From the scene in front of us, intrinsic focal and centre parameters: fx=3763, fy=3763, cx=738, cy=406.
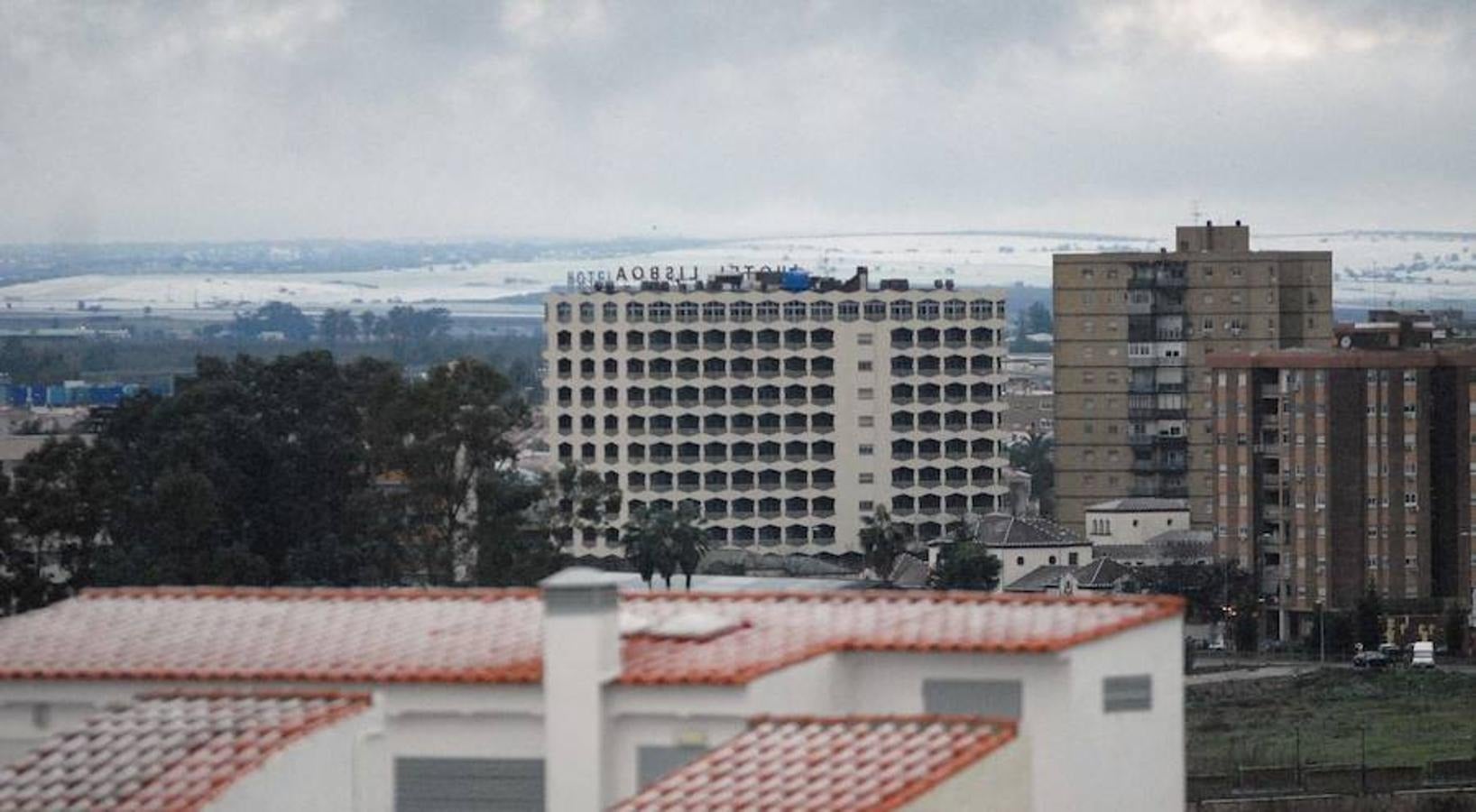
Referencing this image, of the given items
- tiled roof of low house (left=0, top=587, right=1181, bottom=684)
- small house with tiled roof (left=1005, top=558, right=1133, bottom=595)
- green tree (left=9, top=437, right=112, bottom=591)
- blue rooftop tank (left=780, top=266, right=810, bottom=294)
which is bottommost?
small house with tiled roof (left=1005, top=558, right=1133, bottom=595)

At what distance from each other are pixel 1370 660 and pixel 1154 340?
2038 inches

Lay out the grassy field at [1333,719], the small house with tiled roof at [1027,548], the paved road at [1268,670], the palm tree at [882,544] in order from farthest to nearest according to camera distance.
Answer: the palm tree at [882,544] → the small house with tiled roof at [1027,548] → the paved road at [1268,670] → the grassy field at [1333,719]

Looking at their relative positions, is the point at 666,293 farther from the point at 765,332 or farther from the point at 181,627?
the point at 181,627

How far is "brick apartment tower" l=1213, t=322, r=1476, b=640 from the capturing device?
101875 millimetres

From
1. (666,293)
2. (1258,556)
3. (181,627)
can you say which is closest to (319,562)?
(1258,556)

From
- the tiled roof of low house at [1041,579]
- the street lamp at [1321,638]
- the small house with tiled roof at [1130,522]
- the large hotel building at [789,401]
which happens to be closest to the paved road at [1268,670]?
the street lamp at [1321,638]

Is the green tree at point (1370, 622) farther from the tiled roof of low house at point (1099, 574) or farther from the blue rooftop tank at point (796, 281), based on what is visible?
the blue rooftop tank at point (796, 281)

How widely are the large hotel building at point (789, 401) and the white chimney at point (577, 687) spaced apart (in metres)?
108

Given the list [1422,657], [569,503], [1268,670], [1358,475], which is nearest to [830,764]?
[569,503]

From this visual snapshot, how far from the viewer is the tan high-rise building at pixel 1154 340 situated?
13862 cm

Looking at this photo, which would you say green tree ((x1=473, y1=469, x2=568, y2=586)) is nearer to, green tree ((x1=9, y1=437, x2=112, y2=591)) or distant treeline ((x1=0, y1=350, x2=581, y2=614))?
distant treeline ((x1=0, y1=350, x2=581, y2=614))

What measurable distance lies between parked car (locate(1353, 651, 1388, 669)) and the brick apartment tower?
36.9ft

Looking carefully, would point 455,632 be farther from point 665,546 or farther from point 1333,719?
point 665,546

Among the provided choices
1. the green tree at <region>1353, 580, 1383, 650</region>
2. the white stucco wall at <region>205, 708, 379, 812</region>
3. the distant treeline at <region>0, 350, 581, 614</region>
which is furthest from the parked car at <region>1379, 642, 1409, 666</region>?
the white stucco wall at <region>205, 708, 379, 812</region>
